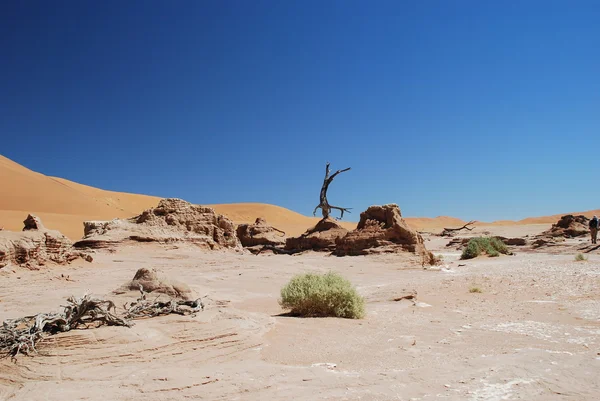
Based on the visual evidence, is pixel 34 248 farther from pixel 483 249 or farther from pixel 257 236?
pixel 483 249

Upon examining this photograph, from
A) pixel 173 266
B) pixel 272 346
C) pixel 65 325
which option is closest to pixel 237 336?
pixel 272 346

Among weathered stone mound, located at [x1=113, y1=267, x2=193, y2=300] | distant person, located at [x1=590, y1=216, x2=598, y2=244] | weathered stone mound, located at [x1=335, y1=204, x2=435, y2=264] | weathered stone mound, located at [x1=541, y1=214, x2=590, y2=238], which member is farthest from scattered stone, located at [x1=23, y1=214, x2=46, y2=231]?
weathered stone mound, located at [x1=541, y1=214, x2=590, y2=238]

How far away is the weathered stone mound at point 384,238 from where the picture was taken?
15.5 meters

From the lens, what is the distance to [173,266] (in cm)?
1295

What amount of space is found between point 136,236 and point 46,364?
11828 mm

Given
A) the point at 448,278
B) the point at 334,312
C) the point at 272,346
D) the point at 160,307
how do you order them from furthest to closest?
the point at 448,278
the point at 334,312
the point at 160,307
the point at 272,346

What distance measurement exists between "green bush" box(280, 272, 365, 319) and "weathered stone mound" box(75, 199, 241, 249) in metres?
9.66

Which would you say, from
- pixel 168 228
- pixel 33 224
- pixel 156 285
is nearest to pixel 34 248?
pixel 33 224

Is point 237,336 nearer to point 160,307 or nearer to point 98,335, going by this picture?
point 160,307

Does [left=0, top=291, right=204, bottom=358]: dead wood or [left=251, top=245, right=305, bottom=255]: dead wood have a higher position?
[left=251, top=245, right=305, bottom=255]: dead wood

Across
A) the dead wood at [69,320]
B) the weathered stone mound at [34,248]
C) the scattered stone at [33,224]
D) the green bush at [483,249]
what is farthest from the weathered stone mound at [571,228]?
the dead wood at [69,320]

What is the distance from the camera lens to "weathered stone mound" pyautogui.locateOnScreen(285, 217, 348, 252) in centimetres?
1808

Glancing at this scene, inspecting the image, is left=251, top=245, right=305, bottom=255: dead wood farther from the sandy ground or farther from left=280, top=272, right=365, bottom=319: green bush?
left=280, top=272, right=365, bottom=319: green bush

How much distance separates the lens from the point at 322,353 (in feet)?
16.0
